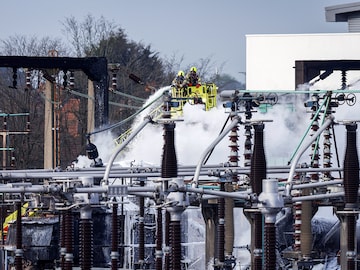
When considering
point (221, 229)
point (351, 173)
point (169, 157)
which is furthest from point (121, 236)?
point (169, 157)

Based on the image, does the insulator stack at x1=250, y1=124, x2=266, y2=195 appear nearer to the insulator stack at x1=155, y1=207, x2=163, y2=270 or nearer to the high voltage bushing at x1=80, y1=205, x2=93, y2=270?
the high voltage bushing at x1=80, y1=205, x2=93, y2=270

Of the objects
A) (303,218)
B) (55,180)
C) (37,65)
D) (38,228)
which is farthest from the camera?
(37,65)

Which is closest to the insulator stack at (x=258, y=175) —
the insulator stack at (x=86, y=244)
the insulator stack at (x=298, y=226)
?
the insulator stack at (x=86, y=244)

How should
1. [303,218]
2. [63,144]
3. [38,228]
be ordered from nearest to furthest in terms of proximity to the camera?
[303,218] → [38,228] → [63,144]

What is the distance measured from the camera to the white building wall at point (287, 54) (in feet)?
210

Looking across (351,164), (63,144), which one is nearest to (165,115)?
(351,164)

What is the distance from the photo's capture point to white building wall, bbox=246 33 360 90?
2516 inches

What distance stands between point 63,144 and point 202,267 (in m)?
30.8

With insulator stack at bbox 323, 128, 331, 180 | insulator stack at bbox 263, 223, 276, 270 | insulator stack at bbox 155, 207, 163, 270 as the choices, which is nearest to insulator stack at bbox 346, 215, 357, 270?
insulator stack at bbox 263, 223, 276, 270

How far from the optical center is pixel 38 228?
136 feet

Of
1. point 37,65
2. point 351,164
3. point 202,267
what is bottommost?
point 202,267

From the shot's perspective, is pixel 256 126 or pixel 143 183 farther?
pixel 143 183

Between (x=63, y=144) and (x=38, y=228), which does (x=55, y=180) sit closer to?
A: (x=38, y=228)

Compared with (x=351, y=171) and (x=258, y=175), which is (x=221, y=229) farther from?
(x=258, y=175)
